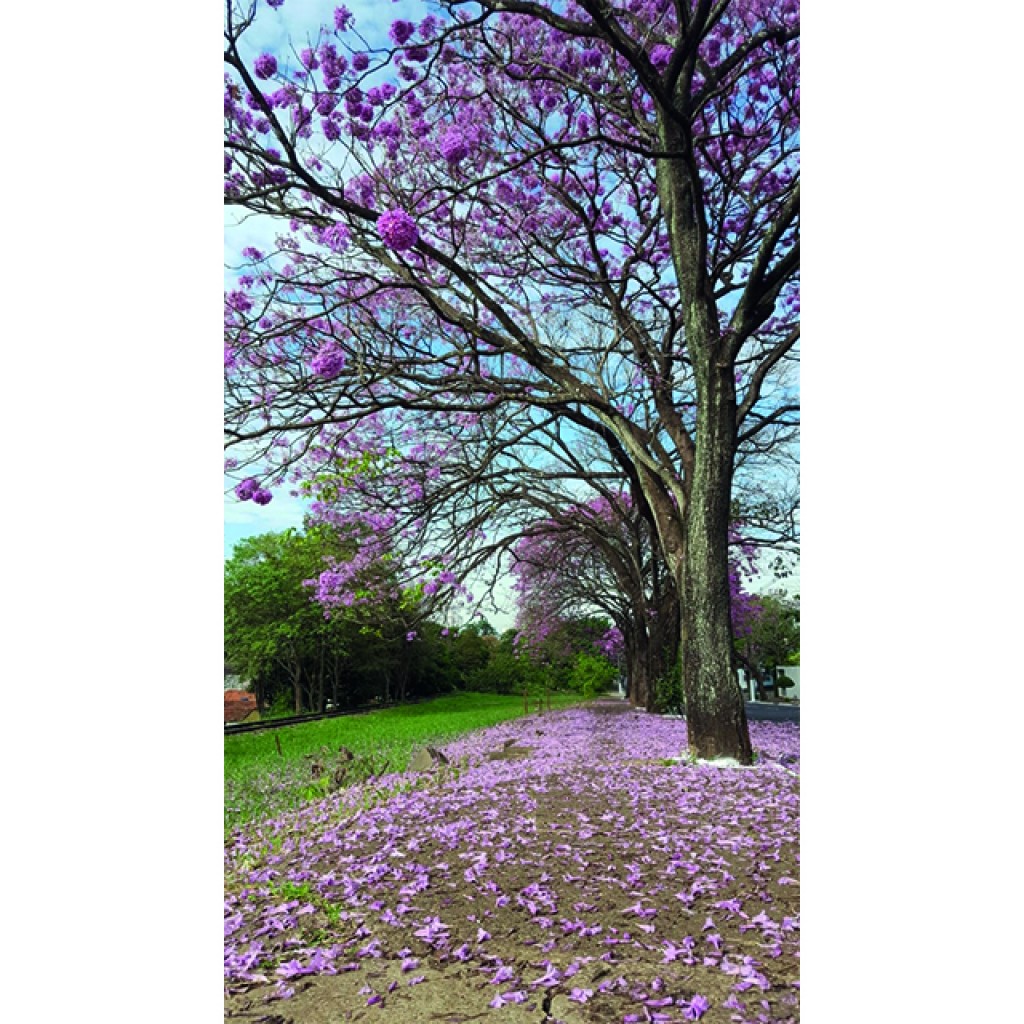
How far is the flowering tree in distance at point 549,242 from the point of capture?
3.44 m

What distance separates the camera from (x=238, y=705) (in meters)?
3.20

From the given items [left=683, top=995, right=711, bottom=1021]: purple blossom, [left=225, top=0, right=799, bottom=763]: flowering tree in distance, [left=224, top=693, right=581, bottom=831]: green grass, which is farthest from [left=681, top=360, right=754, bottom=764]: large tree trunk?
[left=683, top=995, right=711, bottom=1021]: purple blossom

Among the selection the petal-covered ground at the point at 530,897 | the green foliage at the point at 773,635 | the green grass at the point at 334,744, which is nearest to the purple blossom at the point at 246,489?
the green grass at the point at 334,744

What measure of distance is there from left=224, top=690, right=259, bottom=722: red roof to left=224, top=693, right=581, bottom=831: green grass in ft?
0.26

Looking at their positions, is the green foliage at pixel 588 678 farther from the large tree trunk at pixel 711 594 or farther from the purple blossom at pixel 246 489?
the purple blossom at pixel 246 489

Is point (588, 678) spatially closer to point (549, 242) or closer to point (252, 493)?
point (252, 493)

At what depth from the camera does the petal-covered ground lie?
217 cm

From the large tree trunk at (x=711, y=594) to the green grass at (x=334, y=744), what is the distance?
24.1 inches

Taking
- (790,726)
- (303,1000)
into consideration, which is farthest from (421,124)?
(303,1000)

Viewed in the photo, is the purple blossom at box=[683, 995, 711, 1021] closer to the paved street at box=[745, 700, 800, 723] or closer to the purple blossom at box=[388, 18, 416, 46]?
the paved street at box=[745, 700, 800, 723]

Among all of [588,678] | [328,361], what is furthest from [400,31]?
[588,678]

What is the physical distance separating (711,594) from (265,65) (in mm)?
3118
